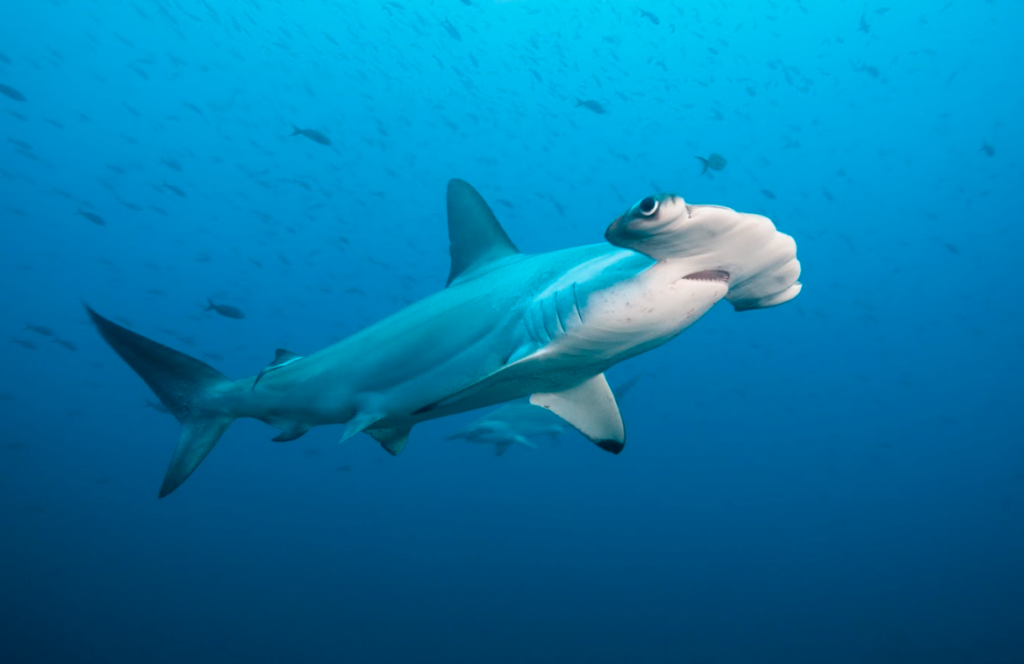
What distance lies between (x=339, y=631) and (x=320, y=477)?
25.6 metres

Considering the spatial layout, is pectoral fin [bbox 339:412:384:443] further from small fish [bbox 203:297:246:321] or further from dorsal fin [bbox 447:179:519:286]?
small fish [bbox 203:297:246:321]

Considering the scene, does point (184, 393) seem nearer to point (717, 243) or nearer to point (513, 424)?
point (717, 243)

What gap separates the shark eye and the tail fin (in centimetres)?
286

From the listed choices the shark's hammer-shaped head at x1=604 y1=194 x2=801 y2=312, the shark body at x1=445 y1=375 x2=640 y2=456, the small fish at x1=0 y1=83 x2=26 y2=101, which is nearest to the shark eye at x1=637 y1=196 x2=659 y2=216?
the shark's hammer-shaped head at x1=604 y1=194 x2=801 y2=312

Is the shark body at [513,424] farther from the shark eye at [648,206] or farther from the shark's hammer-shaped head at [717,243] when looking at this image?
the shark eye at [648,206]

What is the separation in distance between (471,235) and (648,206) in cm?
177

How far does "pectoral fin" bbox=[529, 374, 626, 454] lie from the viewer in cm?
284

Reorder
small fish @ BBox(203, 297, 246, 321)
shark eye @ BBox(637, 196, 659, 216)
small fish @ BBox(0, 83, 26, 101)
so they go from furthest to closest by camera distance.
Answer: small fish @ BBox(0, 83, 26, 101)
small fish @ BBox(203, 297, 246, 321)
shark eye @ BBox(637, 196, 659, 216)

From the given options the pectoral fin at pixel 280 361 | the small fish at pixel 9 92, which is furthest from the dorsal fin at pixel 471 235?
the small fish at pixel 9 92

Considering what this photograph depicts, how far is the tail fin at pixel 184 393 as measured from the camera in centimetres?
315

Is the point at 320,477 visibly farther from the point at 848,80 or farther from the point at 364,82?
the point at 848,80

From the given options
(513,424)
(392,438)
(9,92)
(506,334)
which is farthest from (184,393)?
(9,92)

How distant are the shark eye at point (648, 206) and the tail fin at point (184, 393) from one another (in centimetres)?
286

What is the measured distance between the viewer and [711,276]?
1.84 m
